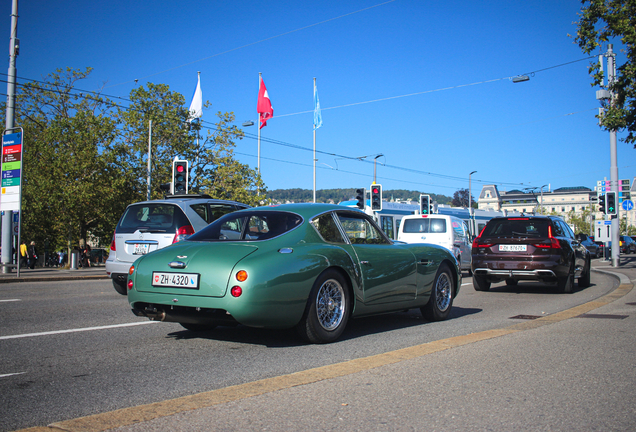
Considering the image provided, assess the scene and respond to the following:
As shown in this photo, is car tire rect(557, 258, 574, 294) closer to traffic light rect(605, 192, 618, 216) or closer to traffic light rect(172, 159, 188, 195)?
traffic light rect(172, 159, 188, 195)

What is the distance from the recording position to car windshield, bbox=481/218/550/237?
12.1 m

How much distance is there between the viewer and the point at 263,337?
611 cm

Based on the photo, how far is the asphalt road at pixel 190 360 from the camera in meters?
3.60

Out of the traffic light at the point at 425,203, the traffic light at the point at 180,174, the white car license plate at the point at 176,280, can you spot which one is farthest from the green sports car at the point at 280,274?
the traffic light at the point at 425,203

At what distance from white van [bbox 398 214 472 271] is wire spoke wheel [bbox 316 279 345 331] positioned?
11611 mm

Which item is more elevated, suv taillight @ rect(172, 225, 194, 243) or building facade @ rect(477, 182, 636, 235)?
building facade @ rect(477, 182, 636, 235)

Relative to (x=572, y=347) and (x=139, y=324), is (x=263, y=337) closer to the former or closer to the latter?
(x=139, y=324)

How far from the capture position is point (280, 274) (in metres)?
5.13

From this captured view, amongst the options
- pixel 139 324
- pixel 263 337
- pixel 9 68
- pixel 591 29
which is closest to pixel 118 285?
pixel 139 324

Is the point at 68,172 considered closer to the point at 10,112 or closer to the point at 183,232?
the point at 10,112

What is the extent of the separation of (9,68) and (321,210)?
19.0 metres

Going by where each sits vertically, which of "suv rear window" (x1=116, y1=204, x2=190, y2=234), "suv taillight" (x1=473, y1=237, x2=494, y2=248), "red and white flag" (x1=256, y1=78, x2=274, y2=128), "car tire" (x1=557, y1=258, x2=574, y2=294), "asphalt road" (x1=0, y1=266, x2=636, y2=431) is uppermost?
"red and white flag" (x1=256, y1=78, x2=274, y2=128)

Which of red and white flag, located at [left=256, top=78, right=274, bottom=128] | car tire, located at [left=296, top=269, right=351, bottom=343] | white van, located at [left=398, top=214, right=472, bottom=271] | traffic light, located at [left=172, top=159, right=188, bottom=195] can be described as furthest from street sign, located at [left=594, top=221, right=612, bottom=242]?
car tire, located at [left=296, top=269, right=351, bottom=343]

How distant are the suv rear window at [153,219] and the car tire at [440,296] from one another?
16.4 ft
